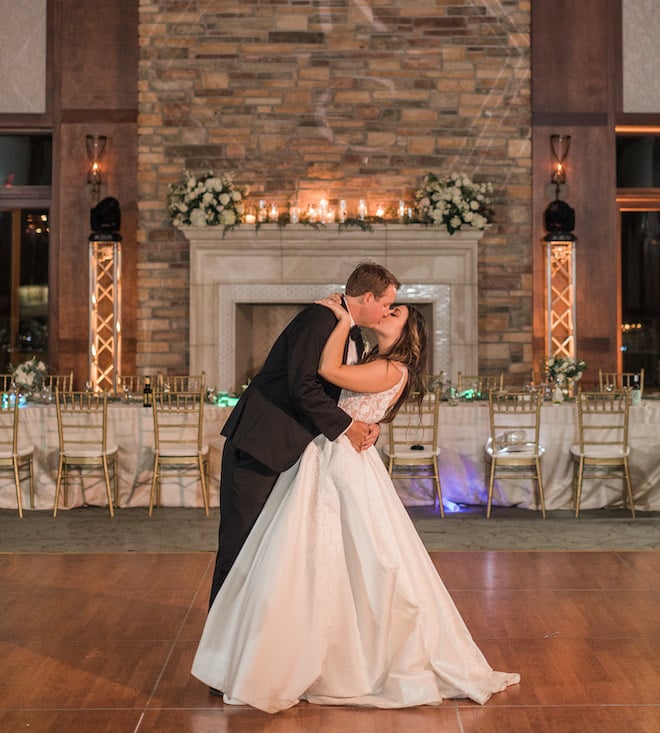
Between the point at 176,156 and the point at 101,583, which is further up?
the point at 176,156

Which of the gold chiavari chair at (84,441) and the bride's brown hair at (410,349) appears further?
the gold chiavari chair at (84,441)

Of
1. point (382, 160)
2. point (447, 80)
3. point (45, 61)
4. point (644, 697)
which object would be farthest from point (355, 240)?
point (644, 697)

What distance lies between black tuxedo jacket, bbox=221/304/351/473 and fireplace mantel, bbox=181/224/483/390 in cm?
606

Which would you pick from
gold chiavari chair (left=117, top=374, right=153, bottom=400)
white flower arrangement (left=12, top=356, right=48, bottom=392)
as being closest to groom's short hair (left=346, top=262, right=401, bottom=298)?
white flower arrangement (left=12, top=356, right=48, bottom=392)

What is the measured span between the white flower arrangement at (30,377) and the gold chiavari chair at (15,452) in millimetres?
638

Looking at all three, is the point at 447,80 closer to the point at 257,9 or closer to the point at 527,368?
the point at 257,9

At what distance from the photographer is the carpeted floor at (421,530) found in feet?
19.8

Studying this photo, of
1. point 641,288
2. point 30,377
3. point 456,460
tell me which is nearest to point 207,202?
point 30,377

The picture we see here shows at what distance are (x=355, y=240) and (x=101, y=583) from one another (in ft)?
17.1

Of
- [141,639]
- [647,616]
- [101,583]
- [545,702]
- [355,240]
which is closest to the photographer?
[545,702]

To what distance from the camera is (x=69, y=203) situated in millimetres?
9930

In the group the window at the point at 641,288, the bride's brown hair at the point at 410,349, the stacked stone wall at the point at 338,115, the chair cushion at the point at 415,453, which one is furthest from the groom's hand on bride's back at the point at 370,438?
the window at the point at 641,288

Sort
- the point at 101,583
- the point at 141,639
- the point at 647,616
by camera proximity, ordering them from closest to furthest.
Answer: the point at 141,639, the point at 647,616, the point at 101,583

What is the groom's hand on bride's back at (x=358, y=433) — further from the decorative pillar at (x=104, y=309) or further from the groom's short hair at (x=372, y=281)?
the decorative pillar at (x=104, y=309)
